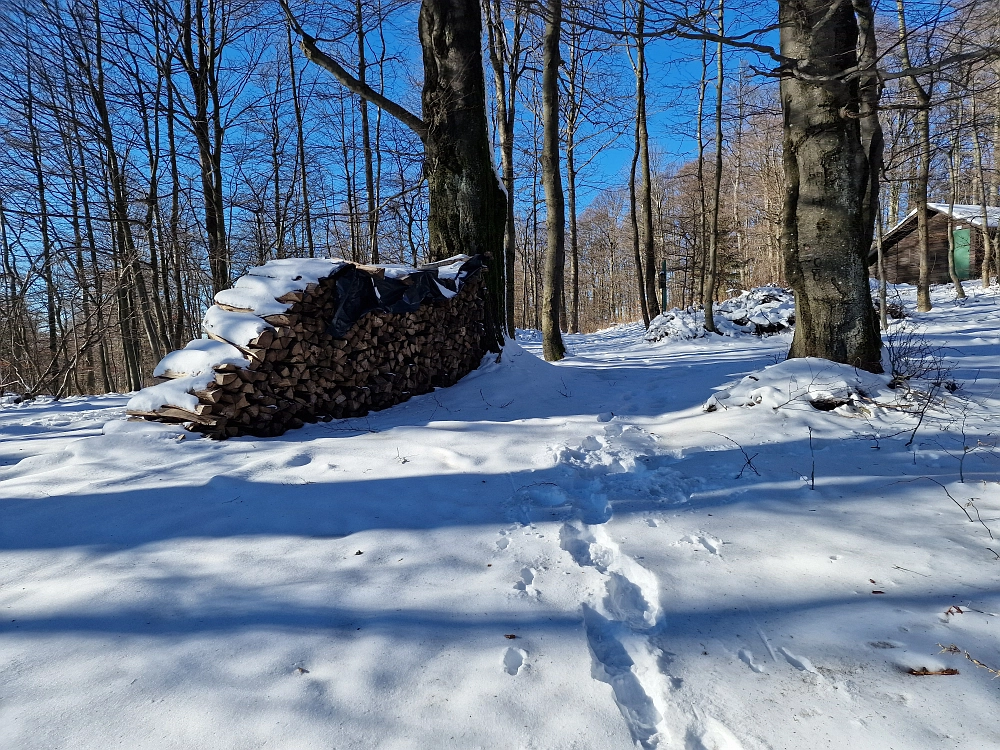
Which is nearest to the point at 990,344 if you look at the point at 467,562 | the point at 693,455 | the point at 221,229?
the point at 693,455

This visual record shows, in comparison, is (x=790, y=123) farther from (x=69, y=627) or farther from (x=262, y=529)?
(x=69, y=627)

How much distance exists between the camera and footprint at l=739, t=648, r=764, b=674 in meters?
1.51

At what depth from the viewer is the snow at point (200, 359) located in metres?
4.01

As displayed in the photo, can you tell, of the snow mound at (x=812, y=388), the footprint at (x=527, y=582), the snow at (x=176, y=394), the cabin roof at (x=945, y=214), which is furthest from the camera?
the cabin roof at (x=945, y=214)

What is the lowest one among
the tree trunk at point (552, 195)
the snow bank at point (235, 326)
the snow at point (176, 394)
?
the snow at point (176, 394)

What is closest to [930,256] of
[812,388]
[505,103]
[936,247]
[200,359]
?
[936,247]

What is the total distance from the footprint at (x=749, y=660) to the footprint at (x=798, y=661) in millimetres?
100

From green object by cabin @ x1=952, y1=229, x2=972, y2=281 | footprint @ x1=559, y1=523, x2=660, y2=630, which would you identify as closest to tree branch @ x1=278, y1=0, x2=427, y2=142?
footprint @ x1=559, y1=523, x2=660, y2=630

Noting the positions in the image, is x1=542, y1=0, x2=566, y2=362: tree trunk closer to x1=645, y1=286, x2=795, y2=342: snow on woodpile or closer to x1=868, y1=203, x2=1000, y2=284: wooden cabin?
x1=645, y1=286, x2=795, y2=342: snow on woodpile

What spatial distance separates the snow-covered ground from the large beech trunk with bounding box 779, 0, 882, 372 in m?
0.69

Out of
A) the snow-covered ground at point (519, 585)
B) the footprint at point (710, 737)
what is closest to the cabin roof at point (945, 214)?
the snow-covered ground at point (519, 585)

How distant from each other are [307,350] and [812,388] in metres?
4.33

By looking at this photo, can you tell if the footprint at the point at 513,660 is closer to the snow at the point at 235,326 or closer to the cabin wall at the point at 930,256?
the snow at the point at 235,326

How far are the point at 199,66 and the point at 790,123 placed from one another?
11.8 meters
